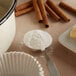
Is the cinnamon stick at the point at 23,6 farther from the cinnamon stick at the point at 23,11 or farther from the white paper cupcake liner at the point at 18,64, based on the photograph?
the white paper cupcake liner at the point at 18,64

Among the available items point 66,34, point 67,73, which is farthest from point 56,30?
point 67,73

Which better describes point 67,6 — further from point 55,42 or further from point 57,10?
point 55,42

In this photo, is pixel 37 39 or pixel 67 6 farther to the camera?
pixel 67 6

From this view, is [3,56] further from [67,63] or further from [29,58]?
[67,63]

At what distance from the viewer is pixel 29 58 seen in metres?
0.53

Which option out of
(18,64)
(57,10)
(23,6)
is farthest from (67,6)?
(18,64)

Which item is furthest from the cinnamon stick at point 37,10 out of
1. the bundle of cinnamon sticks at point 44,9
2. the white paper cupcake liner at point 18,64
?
the white paper cupcake liner at point 18,64

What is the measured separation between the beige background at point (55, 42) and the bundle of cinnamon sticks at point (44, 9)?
1 cm

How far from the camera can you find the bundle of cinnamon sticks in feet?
2.37

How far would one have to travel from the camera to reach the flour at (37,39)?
62cm

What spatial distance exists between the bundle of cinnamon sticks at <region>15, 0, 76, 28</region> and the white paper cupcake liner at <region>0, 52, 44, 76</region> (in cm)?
20

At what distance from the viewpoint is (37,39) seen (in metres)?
0.62

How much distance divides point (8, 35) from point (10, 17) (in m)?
0.05

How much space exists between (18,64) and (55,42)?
6.1 inches
